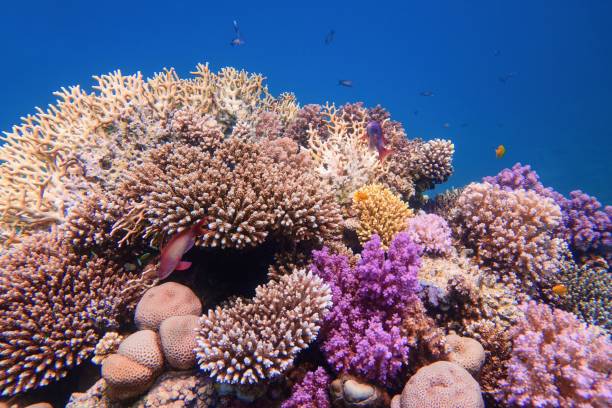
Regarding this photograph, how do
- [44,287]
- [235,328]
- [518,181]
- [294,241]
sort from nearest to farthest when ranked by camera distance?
[235,328] < [44,287] < [294,241] < [518,181]

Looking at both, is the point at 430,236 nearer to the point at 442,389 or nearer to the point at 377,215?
the point at 377,215

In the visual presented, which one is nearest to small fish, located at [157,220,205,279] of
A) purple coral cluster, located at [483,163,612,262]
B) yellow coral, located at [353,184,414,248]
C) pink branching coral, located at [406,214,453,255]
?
yellow coral, located at [353,184,414,248]

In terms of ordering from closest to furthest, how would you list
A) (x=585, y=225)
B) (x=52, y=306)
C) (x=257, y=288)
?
(x=257, y=288) → (x=52, y=306) → (x=585, y=225)

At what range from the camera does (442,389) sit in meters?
2.77

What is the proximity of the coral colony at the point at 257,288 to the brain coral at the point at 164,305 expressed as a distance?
18 mm

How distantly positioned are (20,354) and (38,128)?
408 centimetres

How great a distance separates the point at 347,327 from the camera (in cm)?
338

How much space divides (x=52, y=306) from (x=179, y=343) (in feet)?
5.96

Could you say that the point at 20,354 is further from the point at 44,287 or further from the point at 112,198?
the point at 112,198

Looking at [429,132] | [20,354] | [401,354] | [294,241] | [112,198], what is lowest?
[20,354]

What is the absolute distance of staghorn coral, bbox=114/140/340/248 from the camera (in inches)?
139

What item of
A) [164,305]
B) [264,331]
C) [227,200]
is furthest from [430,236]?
[164,305]

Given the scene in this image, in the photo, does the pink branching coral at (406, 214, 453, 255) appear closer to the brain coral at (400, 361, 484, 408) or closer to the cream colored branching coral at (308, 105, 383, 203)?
the cream colored branching coral at (308, 105, 383, 203)

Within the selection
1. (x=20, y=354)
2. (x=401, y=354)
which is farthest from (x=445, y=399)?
(x=20, y=354)
